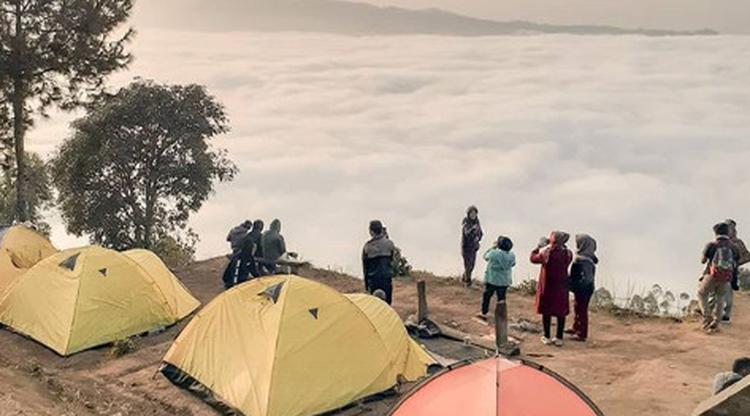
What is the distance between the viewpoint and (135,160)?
25469mm

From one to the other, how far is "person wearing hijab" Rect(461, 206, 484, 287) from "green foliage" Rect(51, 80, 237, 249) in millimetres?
A: 11885

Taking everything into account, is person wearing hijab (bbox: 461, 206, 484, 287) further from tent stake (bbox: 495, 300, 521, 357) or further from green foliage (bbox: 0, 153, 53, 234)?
green foliage (bbox: 0, 153, 53, 234)

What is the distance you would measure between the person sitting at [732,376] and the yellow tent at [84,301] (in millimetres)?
9915

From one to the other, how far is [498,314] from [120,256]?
7285 mm

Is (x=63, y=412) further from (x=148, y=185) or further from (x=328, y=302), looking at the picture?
(x=148, y=185)

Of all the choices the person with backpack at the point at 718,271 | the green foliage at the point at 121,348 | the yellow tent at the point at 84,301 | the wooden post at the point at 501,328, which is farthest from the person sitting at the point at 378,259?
the person with backpack at the point at 718,271

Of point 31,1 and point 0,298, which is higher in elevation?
point 31,1

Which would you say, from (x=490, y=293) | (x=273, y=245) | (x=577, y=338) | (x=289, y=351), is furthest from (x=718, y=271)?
(x=273, y=245)

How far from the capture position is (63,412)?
30.6 feet

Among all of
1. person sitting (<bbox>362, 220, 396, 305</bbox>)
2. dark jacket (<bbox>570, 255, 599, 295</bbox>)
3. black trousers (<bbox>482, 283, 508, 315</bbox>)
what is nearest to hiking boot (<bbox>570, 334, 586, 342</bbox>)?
dark jacket (<bbox>570, 255, 599, 295</bbox>)

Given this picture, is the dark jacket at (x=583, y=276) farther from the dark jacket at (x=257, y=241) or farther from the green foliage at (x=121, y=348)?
the green foliage at (x=121, y=348)

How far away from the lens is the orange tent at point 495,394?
756cm

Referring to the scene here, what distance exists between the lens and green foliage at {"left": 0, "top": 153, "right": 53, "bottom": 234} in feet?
98.9

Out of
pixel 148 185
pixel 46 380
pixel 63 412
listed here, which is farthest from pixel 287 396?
pixel 148 185
